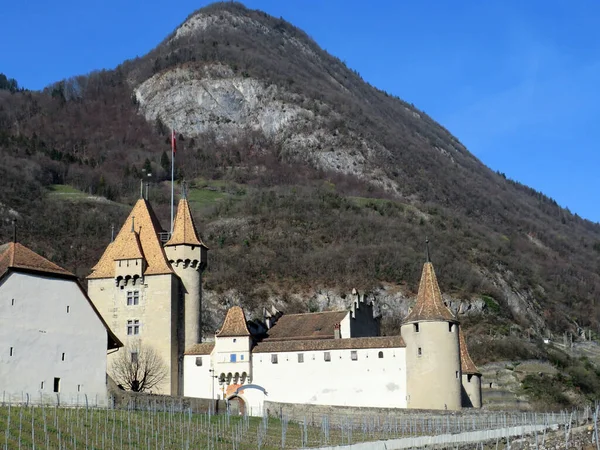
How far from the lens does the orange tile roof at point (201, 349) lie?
2795 inches

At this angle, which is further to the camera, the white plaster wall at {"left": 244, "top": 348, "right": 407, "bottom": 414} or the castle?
the white plaster wall at {"left": 244, "top": 348, "right": 407, "bottom": 414}

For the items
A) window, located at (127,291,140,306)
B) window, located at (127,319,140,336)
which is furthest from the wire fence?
window, located at (127,291,140,306)

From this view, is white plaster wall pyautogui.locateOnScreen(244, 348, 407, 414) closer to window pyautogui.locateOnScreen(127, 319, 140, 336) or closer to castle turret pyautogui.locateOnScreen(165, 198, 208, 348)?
castle turret pyautogui.locateOnScreen(165, 198, 208, 348)

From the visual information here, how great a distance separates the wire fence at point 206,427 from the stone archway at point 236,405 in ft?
11.6

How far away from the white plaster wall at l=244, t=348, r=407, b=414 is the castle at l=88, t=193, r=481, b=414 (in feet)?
0.22

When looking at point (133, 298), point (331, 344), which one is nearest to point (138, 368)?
point (133, 298)

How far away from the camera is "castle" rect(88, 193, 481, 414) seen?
64.2 meters

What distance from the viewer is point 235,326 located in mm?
70250

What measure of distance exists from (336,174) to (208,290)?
78.5 m

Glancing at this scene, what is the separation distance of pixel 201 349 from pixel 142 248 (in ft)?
30.7

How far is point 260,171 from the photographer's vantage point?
188625mm

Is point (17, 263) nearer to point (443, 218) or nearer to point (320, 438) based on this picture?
point (320, 438)

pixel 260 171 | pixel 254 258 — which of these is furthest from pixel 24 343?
pixel 260 171

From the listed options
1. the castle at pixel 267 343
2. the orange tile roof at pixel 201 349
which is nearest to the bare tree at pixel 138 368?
the castle at pixel 267 343
